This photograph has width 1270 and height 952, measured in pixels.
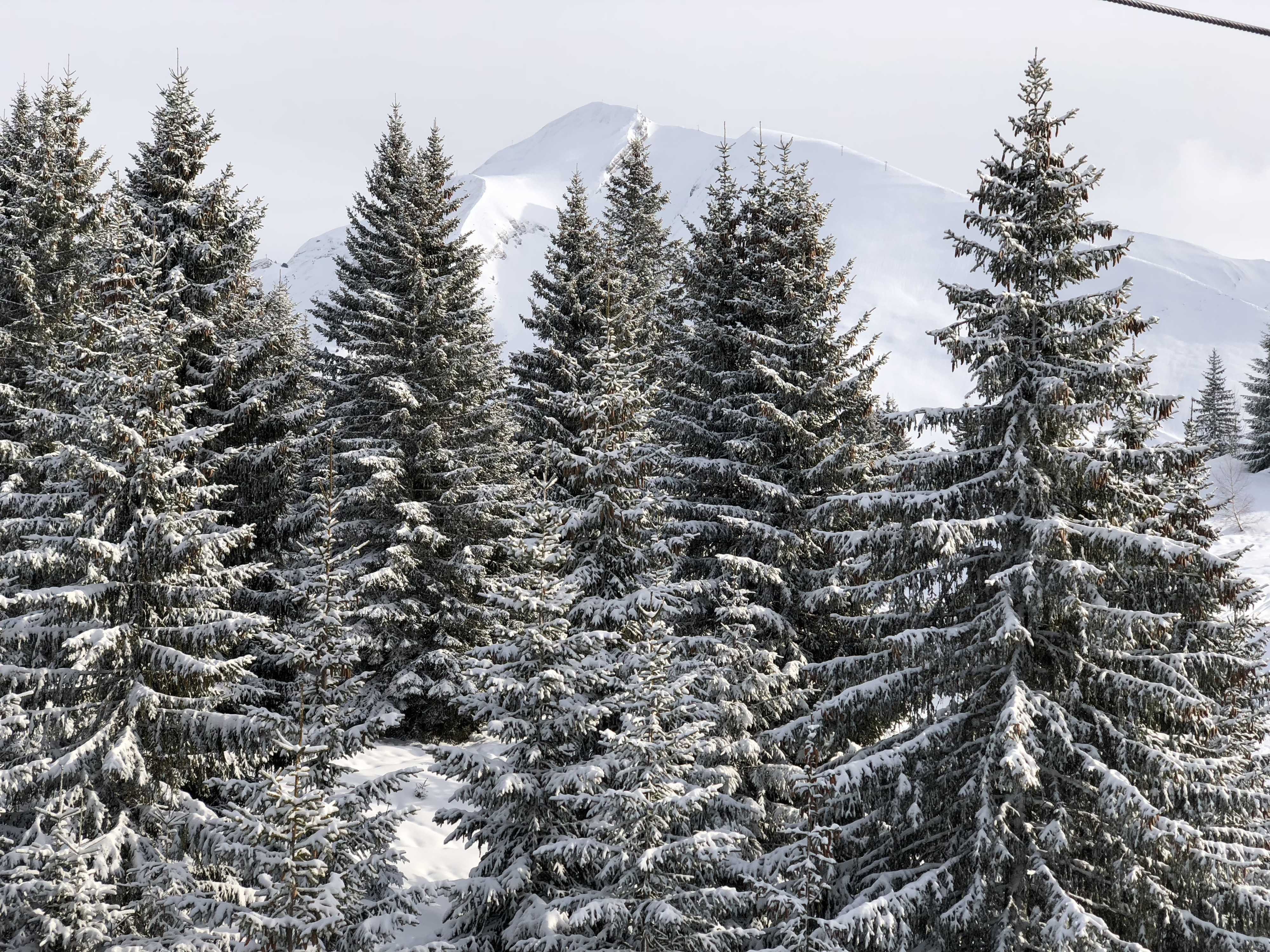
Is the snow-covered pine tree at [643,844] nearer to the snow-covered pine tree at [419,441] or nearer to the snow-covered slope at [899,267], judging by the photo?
the snow-covered pine tree at [419,441]

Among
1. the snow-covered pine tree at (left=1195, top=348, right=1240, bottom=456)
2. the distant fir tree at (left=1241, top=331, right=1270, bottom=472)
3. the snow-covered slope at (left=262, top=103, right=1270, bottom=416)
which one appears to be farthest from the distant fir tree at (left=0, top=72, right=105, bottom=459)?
the snow-covered slope at (left=262, top=103, right=1270, bottom=416)

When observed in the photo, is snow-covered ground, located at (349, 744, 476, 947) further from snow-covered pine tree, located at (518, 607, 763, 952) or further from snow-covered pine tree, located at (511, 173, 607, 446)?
snow-covered pine tree, located at (511, 173, 607, 446)

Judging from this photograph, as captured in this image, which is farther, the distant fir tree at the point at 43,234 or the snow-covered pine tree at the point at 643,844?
the distant fir tree at the point at 43,234

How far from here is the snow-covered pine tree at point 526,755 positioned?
9.70 m

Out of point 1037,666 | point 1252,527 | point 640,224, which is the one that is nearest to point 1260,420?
point 1252,527

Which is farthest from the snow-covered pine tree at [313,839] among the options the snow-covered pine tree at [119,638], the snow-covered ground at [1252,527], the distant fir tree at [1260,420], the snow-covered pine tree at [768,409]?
the distant fir tree at [1260,420]

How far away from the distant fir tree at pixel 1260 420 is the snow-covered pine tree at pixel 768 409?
153 feet

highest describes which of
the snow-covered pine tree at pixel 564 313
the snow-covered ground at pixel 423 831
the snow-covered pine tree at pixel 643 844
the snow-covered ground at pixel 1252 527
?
the snow-covered pine tree at pixel 564 313

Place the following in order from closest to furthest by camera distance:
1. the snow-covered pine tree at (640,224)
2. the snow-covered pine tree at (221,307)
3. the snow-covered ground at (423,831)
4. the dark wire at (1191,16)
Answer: the dark wire at (1191,16), the snow-covered ground at (423,831), the snow-covered pine tree at (221,307), the snow-covered pine tree at (640,224)

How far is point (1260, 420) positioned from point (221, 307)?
196 feet

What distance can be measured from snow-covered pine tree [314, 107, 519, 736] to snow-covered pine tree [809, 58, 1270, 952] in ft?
29.7

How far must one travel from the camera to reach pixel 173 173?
16.4 meters

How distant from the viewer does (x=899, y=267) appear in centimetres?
13812

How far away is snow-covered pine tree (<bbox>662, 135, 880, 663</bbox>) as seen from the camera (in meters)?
13.8
